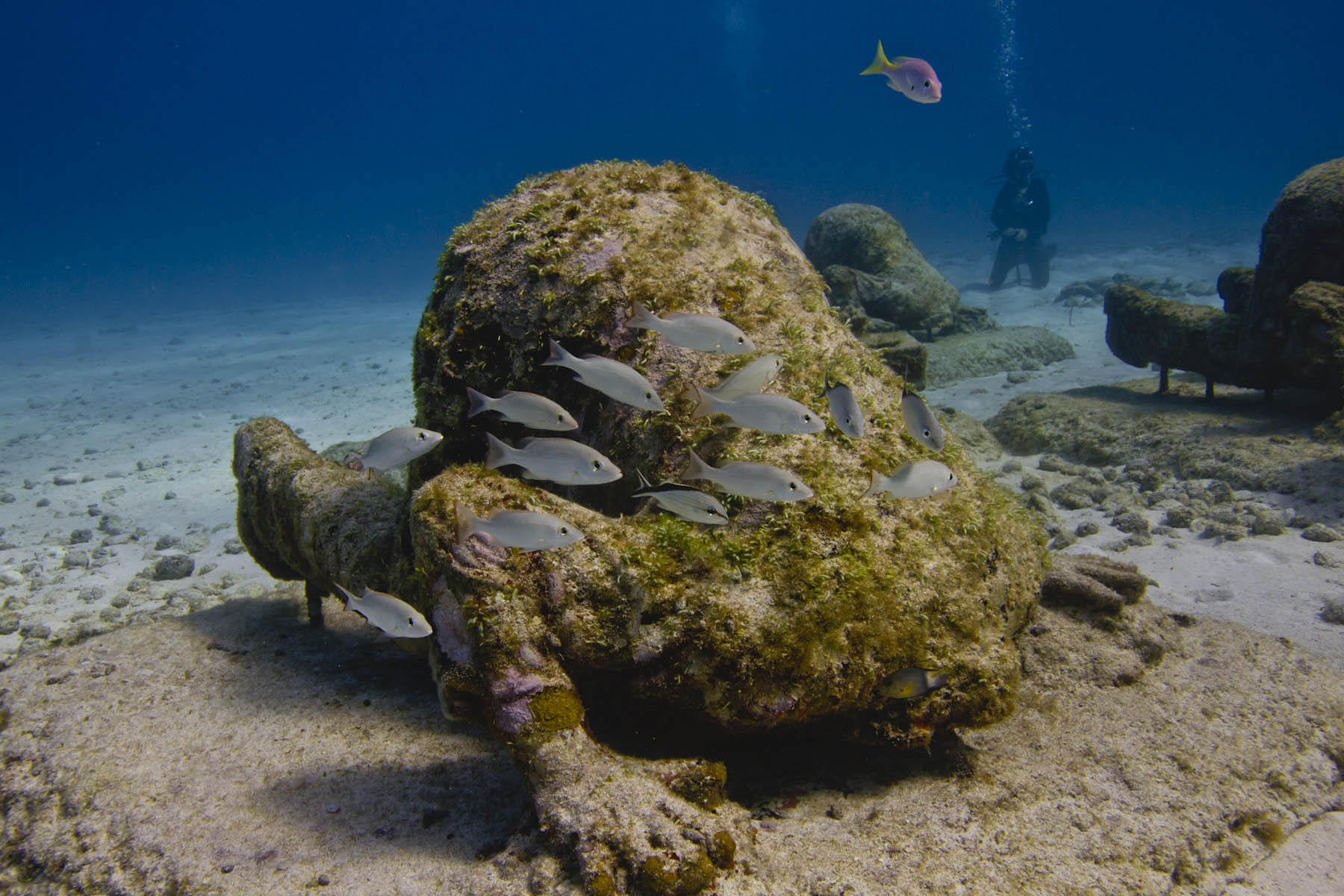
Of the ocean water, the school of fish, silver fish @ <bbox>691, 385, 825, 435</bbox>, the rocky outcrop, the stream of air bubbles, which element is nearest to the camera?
the ocean water

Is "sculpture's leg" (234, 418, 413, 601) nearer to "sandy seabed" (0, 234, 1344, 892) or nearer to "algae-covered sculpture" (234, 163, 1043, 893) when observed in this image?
"algae-covered sculpture" (234, 163, 1043, 893)

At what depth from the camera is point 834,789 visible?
3074 millimetres

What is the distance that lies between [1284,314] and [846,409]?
8.59 meters

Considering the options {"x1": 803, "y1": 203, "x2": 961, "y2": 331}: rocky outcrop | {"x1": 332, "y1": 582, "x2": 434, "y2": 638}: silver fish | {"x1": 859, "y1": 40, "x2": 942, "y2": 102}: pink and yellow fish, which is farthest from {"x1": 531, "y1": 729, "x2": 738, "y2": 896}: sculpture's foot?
{"x1": 803, "y1": 203, "x2": 961, "y2": 331}: rocky outcrop

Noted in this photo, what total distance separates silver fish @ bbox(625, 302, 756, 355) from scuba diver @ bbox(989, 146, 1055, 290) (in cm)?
2495

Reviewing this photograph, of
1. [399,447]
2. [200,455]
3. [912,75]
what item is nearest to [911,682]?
[399,447]

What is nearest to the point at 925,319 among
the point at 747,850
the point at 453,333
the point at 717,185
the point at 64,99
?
the point at 717,185

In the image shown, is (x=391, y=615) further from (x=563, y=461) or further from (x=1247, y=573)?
(x=1247, y=573)

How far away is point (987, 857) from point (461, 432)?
12.3 feet

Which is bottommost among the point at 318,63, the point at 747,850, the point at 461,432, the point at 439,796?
the point at 439,796

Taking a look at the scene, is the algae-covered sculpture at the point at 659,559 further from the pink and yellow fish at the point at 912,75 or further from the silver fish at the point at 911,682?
the pink and yellow fish at the point at 912,75

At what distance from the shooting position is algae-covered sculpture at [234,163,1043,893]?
269cm

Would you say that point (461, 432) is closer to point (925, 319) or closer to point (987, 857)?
point (987, 857)

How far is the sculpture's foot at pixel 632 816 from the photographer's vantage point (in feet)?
7.52
